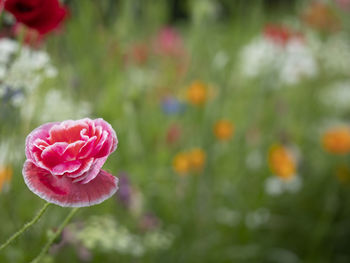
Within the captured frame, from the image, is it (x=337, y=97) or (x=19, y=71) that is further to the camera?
(x=337, y=97)

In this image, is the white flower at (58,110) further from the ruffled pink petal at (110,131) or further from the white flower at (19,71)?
the ruffled pink petal at (110,131)

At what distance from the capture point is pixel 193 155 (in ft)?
5.01

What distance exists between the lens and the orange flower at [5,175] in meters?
0.89

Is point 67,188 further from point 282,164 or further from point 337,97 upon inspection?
point 337,97

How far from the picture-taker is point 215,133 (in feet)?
5.34

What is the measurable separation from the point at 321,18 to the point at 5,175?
1928 millimetres

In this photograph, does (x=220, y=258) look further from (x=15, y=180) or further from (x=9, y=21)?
(x=9, y=21)

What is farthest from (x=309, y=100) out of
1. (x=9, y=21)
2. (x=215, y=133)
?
(x=9, y=21)

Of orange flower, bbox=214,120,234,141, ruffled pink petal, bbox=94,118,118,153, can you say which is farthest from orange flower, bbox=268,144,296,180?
ruffled pink petal, bbox=94,118,118,153

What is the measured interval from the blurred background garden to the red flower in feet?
0.72

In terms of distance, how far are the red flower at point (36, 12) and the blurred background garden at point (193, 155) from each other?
22 centimetres

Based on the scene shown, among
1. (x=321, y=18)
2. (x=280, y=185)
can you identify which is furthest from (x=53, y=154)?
(x=321, y=18)

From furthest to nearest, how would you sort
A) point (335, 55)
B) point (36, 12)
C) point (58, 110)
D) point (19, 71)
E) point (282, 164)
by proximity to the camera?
point (335, 55), point (282, 164), point (58, 110), point (19, 71), point (36, 12)

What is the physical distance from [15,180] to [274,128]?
4.06 ft
